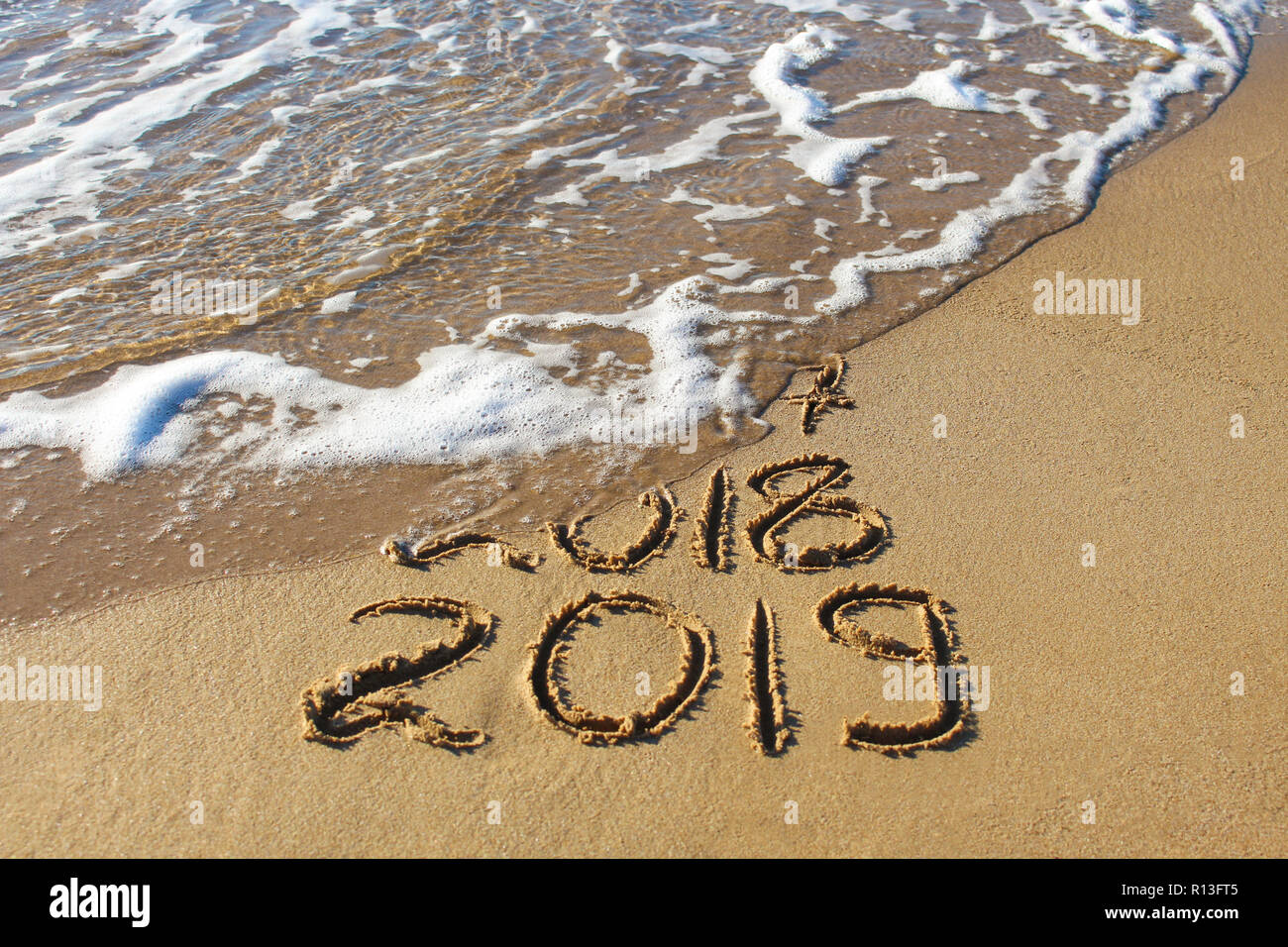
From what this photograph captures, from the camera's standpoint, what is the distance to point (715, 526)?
354 cm

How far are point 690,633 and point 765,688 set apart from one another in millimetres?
322

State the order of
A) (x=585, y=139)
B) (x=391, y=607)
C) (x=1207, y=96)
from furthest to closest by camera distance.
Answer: (x=1207, y=96)
(x=585, y=139)
(x=391, y=607)

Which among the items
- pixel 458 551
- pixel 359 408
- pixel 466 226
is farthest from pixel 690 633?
pixel 466 226

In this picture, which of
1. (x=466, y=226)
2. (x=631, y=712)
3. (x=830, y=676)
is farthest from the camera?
(x=466, y=226)

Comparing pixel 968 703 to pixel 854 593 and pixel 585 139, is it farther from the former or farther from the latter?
pixel 585 139

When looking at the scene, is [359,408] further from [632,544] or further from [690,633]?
[690,633]

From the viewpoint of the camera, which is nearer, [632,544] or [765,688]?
[765,688]

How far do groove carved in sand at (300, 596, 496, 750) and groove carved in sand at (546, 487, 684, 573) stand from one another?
1.35 ft

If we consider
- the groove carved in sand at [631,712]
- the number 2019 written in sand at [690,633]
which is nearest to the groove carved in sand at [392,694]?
the number 2019 written in sand at [690,633]

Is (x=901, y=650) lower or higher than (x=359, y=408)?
lower

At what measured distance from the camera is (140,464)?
3830 millimetres

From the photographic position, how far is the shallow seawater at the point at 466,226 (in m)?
3.81

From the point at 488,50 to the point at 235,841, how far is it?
7.29 meters
